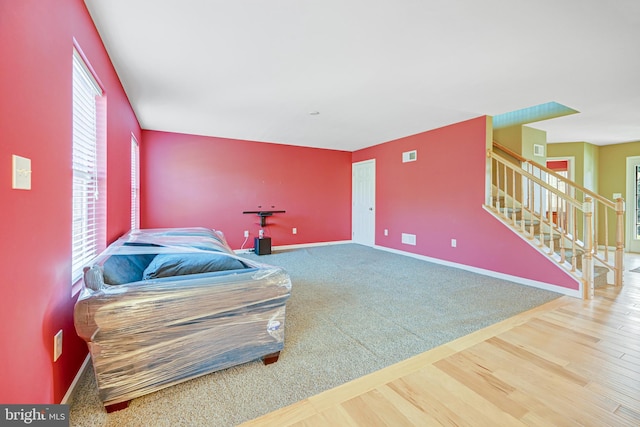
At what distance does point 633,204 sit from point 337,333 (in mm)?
7082

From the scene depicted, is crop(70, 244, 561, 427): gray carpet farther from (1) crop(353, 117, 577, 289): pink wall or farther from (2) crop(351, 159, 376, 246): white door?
(2) crop(351, 159, 376, 246): white door

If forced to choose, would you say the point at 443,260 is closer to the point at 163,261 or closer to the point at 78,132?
the point at 163,261

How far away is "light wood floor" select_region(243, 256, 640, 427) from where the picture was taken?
4.19ft

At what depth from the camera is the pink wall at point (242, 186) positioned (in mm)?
4719

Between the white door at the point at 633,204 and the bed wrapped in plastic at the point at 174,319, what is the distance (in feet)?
24.5

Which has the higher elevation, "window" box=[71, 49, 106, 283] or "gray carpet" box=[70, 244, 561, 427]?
"window" box=[71, 49, 106, 283]

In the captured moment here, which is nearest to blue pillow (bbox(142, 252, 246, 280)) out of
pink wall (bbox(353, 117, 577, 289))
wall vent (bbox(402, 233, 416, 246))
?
pink wall (bbox(353, 117, 577, 289))

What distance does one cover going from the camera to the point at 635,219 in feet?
17.6

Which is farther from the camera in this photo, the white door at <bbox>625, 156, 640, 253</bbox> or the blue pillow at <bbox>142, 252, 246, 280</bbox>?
the white door at <bbox>625, 156, 640, 253</bbox>

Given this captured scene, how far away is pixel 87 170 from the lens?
6.34ft

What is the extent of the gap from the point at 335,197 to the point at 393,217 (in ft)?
5.07

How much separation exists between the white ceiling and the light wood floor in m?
2.26

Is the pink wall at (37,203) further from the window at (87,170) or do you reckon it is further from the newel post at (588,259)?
the newel post at (588,259)

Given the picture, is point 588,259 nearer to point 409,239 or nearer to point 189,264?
point 409,239
